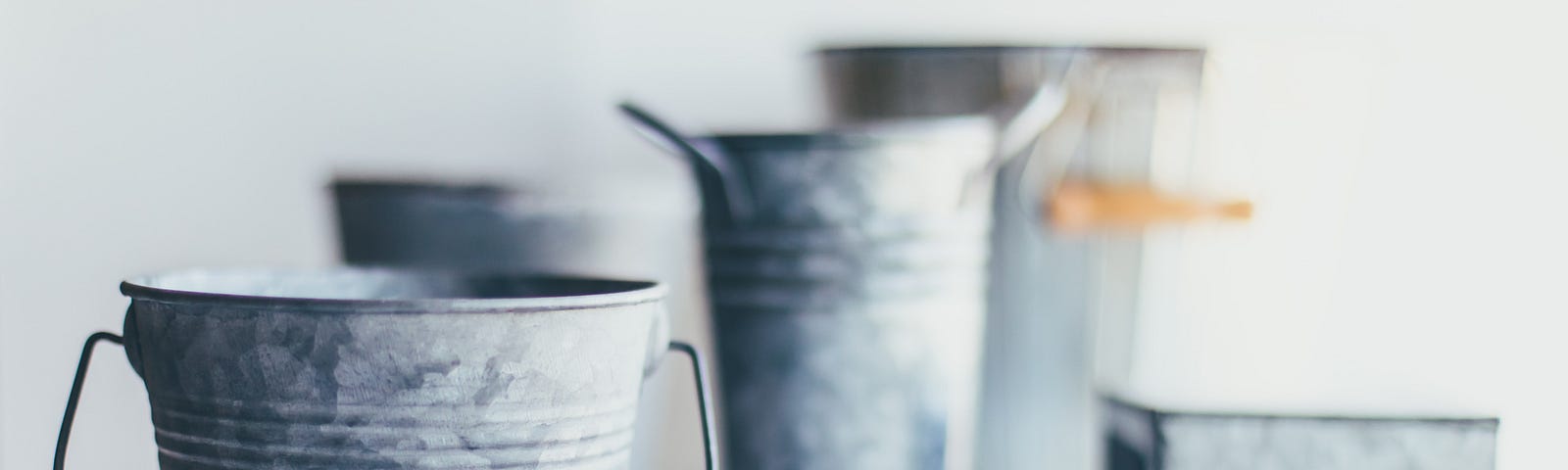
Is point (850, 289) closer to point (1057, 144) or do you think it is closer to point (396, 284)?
point (1057, 144)

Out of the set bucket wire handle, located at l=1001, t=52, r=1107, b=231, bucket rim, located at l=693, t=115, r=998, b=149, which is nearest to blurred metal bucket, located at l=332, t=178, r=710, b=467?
bucket rim, located at l=693, t=115, r=998, b=149

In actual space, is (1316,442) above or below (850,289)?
below

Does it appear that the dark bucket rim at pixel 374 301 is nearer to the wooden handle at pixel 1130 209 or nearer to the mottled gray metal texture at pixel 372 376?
the mottled gray metal texture at pixel 372 376

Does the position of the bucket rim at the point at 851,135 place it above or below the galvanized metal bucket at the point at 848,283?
above

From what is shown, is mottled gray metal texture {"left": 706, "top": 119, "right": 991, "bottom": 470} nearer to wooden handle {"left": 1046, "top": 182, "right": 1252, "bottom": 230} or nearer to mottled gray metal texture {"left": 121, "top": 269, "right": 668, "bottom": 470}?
wooden handle {"left": 1046, "top": 182, "right": 1252, "bottom": 230}

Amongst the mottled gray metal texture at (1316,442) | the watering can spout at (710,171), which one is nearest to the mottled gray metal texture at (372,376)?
the watering can spout at (710,171)

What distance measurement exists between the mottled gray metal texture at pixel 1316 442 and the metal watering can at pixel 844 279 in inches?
10.5

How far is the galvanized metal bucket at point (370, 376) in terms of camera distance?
75 centimetres

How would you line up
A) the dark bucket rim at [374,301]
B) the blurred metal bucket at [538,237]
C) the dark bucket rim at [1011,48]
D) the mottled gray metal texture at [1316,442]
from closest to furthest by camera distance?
Result: the dark bucket rim at [374,301]
the mottled gray metal texture at [1316,442]
the blurred metal bucket at [538,237]
the dark bucket rim at [1011,48]

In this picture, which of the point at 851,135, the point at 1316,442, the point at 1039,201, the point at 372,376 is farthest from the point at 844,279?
the point at 372,376

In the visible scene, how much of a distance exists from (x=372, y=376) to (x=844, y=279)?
632 mm

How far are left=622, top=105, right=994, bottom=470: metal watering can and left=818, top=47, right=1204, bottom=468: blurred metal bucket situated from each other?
166mm

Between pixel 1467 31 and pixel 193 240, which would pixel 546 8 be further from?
pixel 1467 31

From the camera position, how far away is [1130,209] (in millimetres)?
1470
